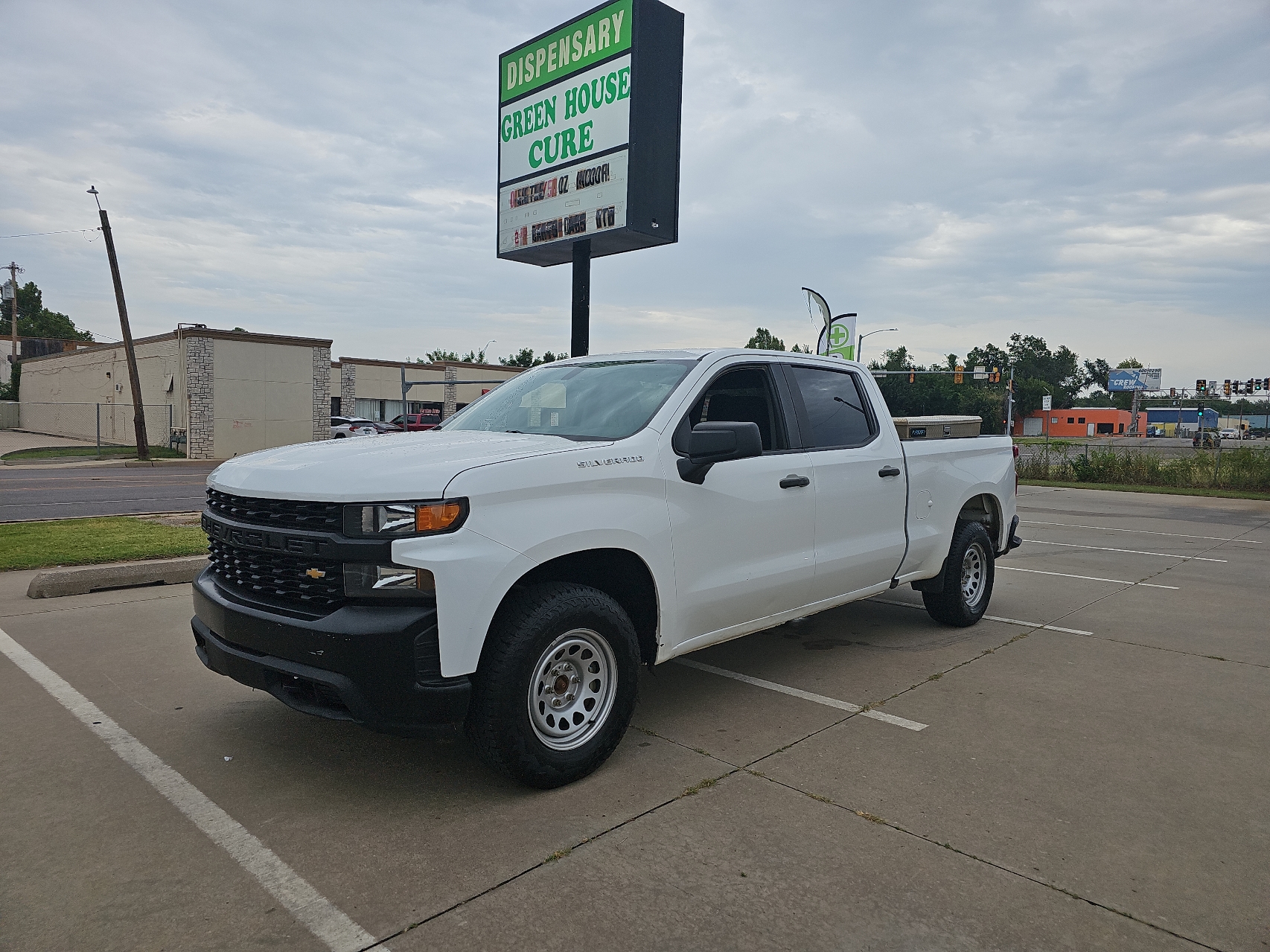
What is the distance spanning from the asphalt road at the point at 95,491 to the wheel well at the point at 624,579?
12028mm

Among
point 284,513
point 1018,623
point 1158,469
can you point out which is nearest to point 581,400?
point 284,513

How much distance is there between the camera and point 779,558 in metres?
4.76

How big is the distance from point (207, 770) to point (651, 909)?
87.8 inches

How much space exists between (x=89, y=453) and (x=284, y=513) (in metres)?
35.8

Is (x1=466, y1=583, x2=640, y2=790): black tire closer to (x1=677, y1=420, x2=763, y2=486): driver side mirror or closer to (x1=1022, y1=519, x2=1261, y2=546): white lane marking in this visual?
(x1=677, y1=420, x2=763, y2=486): driver side mirror

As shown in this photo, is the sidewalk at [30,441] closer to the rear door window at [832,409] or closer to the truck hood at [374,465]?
the truck hood at [374,465]

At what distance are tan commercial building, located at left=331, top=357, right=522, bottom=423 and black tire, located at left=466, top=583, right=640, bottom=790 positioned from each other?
4858 cm

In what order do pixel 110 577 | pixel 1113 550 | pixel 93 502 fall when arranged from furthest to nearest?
pixel 93 502
pixel 1113 550
pixel 110 577

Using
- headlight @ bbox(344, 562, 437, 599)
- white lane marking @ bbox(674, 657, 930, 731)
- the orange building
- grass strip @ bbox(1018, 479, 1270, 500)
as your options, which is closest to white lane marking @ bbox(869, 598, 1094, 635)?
white lane marking @ bbox(674, 657, 930, 731)

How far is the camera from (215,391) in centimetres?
3525

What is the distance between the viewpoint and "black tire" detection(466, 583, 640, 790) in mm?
3422

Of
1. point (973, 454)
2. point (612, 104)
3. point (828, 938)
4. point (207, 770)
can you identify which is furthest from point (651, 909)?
point (612, 104)

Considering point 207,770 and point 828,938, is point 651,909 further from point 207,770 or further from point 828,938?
point 207,770

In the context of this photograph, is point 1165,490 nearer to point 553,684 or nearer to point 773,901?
point 553,684
